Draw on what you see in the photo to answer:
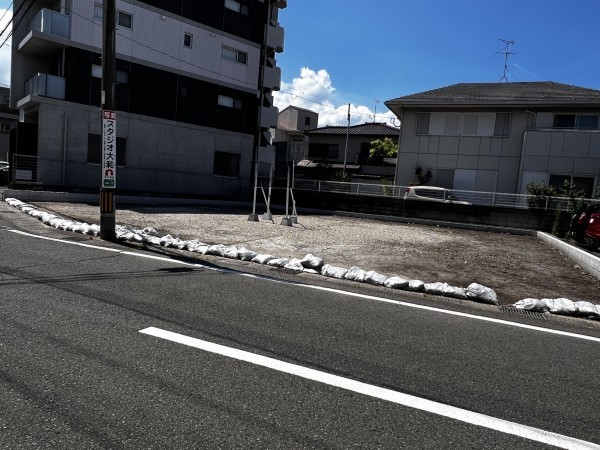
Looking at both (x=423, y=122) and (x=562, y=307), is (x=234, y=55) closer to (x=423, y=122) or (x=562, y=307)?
(x=423, y=122)

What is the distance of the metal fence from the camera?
55.0 ft

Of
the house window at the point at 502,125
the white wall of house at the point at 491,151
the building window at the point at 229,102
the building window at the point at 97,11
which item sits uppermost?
the building window at the point at 97,11

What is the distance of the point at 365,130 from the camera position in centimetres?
4512

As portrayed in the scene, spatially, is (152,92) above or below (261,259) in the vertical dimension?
above

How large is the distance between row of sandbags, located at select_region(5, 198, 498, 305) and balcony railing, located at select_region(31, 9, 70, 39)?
1128 cm

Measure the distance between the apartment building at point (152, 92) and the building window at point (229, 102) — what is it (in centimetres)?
7

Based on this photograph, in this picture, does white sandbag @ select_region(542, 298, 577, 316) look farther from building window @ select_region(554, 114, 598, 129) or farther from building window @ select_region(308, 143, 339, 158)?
building window @ select_region(308, 143, 339, 158)

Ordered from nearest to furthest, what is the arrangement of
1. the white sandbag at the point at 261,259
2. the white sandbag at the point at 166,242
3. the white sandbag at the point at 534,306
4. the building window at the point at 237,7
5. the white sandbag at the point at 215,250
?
the white sandbag at the point at 534,306, the white sandbag at the point at 261,259, the white sandbag at the point at 215,250, the white sandbag at the point at 166,242, the building window at the point at 237,7

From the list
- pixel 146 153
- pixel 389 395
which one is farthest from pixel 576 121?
pixel 389 395

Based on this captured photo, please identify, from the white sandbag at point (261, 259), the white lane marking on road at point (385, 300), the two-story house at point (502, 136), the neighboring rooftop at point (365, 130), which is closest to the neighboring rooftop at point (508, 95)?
the two-story house at point (502, 136)

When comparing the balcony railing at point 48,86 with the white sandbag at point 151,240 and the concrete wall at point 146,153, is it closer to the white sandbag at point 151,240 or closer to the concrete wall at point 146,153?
the concrete wall at point 146,153

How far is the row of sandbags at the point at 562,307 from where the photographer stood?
18.7 ft

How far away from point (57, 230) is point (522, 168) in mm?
19877

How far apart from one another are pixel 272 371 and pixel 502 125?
22.0 m
